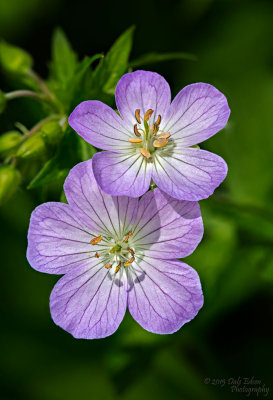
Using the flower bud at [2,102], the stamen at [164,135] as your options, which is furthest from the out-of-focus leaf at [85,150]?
the flower bud at [2,102]

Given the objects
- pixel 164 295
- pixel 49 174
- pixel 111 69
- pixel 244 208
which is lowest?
pixel 244 208

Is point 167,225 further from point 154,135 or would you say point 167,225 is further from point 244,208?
point 244,208

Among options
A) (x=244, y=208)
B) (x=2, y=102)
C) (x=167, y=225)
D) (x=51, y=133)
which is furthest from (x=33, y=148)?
(x=244, y=208)

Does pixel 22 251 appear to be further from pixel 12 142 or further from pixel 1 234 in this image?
pixel 12 142

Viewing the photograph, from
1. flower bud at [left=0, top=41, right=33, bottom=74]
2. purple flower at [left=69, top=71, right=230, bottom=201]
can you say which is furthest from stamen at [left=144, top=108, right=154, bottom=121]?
flower bud at [left=0, top=41, right=33, bottom=74]

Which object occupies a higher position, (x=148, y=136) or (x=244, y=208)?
(x=148, y=136)

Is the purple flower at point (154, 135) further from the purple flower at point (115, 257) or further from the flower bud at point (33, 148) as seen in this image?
the flower bud at point (33, 148)
